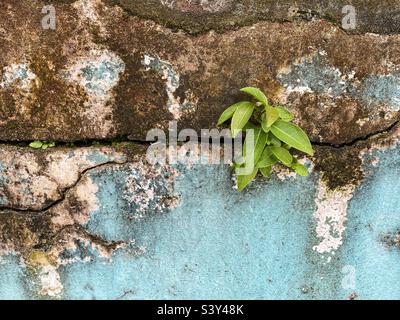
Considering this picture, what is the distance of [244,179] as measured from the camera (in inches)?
75.3

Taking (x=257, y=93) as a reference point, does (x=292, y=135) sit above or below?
below

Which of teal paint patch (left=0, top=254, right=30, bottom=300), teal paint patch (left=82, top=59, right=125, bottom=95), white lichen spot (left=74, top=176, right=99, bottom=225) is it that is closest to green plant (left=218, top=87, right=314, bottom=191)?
teal paint patch (left=82, top=59, right=125, bottom=95)

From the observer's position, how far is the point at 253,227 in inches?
82.0

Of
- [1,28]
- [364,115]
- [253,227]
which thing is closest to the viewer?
[1,28]

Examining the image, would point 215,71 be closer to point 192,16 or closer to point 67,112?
point 192,16

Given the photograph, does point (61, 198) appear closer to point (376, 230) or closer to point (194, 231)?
point (194, 231)

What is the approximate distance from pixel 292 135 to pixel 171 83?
1.56 feet

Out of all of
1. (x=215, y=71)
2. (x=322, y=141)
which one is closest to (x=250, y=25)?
(x=215, y=71)

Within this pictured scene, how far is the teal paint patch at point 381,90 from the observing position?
6.22ft

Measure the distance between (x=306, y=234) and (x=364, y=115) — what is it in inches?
21.0

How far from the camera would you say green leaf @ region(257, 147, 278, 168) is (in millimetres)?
1878

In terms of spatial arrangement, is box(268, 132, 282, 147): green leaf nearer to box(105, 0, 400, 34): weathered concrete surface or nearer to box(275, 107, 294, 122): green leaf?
box(275, 107, 294, 122): green leaf

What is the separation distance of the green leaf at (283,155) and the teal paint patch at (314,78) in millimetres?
230

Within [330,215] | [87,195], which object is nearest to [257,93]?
[330,215]
